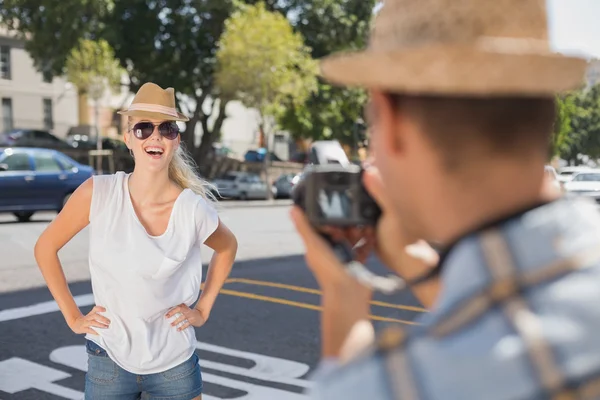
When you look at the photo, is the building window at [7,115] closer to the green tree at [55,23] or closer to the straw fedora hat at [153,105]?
the green tree at [55,23]

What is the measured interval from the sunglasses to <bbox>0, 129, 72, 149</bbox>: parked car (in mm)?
32617

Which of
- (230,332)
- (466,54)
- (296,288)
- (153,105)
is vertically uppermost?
(466,54)

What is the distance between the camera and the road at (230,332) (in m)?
4.93

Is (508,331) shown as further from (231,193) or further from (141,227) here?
(231,193)

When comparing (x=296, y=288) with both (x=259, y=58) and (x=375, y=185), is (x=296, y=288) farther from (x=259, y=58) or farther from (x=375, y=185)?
(x=259, y=58)

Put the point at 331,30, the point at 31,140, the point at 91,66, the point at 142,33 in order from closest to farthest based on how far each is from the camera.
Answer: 1. the point at 91,66
2. the point at 142,33
3. the point at 331,30
4. the point at 31,140

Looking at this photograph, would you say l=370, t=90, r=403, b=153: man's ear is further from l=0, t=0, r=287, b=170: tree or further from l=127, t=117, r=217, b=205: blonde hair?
l=0, t=0, r=287, b=170: tree

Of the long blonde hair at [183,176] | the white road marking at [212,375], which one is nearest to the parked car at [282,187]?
the white road marking at [212,375]

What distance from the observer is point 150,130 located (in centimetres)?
285

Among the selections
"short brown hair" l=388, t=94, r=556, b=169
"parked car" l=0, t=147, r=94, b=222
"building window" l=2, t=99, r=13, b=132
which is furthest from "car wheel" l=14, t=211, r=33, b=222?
"building window" l=2, t=99, r=13, b=132

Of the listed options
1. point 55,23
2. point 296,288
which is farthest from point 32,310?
point 55,23

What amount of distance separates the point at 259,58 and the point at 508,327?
27.3 m

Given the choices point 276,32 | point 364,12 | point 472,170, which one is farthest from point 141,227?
point 364,12

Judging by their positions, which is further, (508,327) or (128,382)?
(128,382)
